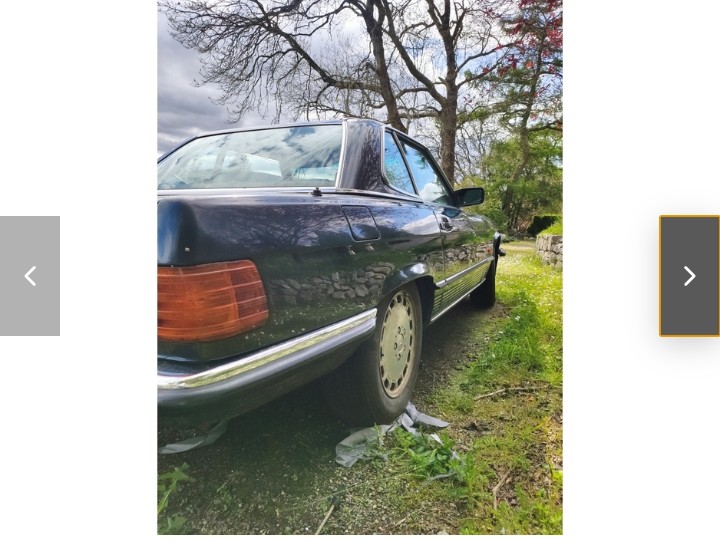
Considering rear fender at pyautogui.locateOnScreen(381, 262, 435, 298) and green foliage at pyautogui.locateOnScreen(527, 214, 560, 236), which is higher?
green foliage at pyautogui.locateOnScreen(527, 214, 560, 236)

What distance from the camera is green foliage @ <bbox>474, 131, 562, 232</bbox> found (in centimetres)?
132

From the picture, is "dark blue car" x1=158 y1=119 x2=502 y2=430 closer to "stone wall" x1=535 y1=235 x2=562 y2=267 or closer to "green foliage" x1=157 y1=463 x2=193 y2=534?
"stone wall" x1=535 y1=235 x2=562 y2=267

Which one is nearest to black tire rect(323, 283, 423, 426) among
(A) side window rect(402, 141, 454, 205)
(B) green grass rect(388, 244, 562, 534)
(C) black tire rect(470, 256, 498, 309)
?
(B) green grass rect(388, 244, 562, 534)

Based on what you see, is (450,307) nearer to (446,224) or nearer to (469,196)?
(446,224)

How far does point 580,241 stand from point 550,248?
0.15m

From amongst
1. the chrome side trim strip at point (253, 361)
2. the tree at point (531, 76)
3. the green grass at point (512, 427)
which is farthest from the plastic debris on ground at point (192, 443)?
the tree at point (531, 76)

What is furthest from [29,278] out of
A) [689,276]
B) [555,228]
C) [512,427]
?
[689,276]

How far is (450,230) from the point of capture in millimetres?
1722

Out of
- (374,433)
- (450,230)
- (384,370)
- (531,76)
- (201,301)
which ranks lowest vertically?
(374,433)

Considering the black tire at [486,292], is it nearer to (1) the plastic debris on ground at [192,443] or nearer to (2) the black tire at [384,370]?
(2) the black tire at [384,370]

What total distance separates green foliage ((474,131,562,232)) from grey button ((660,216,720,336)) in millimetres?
328

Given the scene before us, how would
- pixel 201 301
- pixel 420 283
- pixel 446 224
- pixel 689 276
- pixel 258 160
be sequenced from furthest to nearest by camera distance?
pixel 446 224
pixel 420 283
pixel 258 160
pixel 689 276
pixel 201 301

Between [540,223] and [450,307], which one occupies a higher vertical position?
[540,223]

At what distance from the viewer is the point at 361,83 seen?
1.48m
